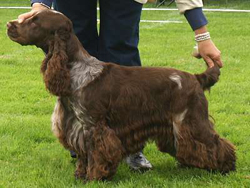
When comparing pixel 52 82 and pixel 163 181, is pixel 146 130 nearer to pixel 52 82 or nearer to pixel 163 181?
pixel 163 181

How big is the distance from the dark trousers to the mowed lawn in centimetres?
93

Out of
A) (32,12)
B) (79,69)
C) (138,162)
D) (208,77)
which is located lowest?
(138,162)

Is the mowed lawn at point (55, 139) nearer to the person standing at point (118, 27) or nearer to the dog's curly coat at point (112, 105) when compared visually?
the dog's curly coat at point (112, 105)

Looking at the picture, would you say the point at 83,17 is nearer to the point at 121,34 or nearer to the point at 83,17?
the point at 83,17

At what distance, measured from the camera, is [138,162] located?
14.2ft

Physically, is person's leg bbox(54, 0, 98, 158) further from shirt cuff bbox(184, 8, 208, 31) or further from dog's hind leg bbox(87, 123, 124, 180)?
shirt cuff bbox(184, 8, 208, 31)

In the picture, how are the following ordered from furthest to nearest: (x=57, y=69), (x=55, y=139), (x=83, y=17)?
(x=55, y=139), (x=83, y=17), (x=57, y=69)

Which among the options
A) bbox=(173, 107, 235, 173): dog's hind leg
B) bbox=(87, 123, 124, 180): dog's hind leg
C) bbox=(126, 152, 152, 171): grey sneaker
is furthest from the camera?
bbox=(126, 152, 152, 171): grey sneaker

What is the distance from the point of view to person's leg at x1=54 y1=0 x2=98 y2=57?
438cm

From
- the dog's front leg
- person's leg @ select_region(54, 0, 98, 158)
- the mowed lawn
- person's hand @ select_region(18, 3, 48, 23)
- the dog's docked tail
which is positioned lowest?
the mowed lawn

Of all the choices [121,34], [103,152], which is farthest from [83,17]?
[103,152]

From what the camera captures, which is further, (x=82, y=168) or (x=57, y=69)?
(x=82, y=168)

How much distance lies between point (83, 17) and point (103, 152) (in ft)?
4.08

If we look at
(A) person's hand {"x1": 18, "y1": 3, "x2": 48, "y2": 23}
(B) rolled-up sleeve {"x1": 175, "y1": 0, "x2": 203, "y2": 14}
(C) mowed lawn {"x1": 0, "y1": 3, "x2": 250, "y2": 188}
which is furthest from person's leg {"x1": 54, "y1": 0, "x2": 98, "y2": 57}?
(C) mowed lawn {"x1": 0, "y1": 3, "x2": 250, "y2": 188}
